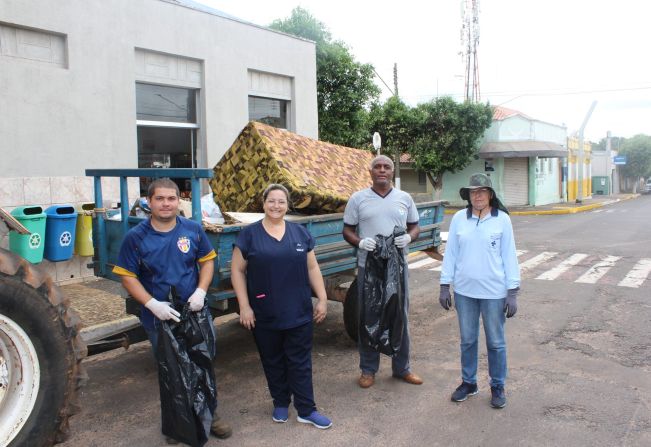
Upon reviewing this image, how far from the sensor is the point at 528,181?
29.7m

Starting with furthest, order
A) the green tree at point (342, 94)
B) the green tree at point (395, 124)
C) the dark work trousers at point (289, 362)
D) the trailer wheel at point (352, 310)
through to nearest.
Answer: the green tree at point (395, 124)
the green tree at point (342, 94)
the trailer wheel at point (352, 310)
the dark work trousers at point (289, 362)

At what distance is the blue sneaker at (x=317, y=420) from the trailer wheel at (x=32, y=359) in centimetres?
161

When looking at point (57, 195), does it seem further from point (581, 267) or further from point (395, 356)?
point (581, 267)

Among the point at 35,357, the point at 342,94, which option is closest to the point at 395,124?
the point at 342,94

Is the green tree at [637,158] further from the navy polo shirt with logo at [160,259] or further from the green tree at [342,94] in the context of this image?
the navy polo shirt with logo at [160,259]

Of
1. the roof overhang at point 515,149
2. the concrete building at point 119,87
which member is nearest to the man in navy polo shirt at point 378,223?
the concrete building at point 119,87

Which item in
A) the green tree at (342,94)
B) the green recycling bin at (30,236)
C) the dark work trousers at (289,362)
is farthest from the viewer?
the green tree at (342,94)

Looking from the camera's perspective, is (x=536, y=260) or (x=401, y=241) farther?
(x=536, y=260)

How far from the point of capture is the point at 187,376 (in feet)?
11.5

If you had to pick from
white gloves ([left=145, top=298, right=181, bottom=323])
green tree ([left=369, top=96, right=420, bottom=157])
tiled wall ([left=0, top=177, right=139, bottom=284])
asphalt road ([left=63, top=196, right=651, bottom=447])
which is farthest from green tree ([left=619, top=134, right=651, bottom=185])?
white gloves ([left=145, top=298, right=181, bottom=323])

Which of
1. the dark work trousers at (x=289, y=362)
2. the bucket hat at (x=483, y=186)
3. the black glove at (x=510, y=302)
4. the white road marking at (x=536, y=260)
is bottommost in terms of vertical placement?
the white road marking at (x=536, y=260)

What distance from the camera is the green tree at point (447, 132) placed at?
26.0m

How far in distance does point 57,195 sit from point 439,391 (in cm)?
652

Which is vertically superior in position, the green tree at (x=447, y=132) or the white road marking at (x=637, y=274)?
the green tree at (x=447, y=132)
